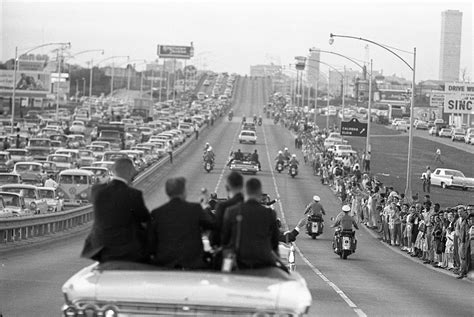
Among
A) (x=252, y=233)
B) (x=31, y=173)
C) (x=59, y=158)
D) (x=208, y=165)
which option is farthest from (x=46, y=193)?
(x=252, y=233)

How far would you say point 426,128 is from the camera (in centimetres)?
12600

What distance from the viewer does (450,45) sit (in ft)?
297

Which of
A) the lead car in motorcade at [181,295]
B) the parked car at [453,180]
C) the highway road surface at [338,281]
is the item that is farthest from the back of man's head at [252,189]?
the parked car at [453,180]

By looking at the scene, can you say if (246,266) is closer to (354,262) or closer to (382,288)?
(382,288)

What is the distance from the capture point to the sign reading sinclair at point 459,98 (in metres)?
77.1

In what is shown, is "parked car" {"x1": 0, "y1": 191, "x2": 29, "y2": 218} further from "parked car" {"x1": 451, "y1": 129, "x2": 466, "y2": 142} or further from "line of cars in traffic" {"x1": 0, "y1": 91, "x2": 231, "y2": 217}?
"parked car" {"x1": 451, "y1": 129, "x2": 466, "y2": 142}

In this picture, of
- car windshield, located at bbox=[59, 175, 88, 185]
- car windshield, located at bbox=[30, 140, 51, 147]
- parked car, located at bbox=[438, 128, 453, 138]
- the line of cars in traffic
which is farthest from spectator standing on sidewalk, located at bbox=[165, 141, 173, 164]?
car windshield, located at bbox=[59, 175, 88, 185]

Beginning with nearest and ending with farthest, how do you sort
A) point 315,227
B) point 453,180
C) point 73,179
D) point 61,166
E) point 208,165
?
1. point 315,227
2. point 73,179
3. point 61,166
4. point 453,180
5. point 208,165

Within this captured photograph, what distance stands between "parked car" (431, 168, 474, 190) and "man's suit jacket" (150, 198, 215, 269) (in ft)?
185

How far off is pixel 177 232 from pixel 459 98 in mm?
71071

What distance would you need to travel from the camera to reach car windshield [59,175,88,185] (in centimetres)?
5025

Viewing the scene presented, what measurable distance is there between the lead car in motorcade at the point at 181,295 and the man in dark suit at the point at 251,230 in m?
0.70

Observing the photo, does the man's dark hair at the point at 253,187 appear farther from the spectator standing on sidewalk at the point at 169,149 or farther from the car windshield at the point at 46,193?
the spectator standing on sidewalk at the point at 169,149

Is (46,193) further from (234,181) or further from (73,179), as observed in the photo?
(234,181)
